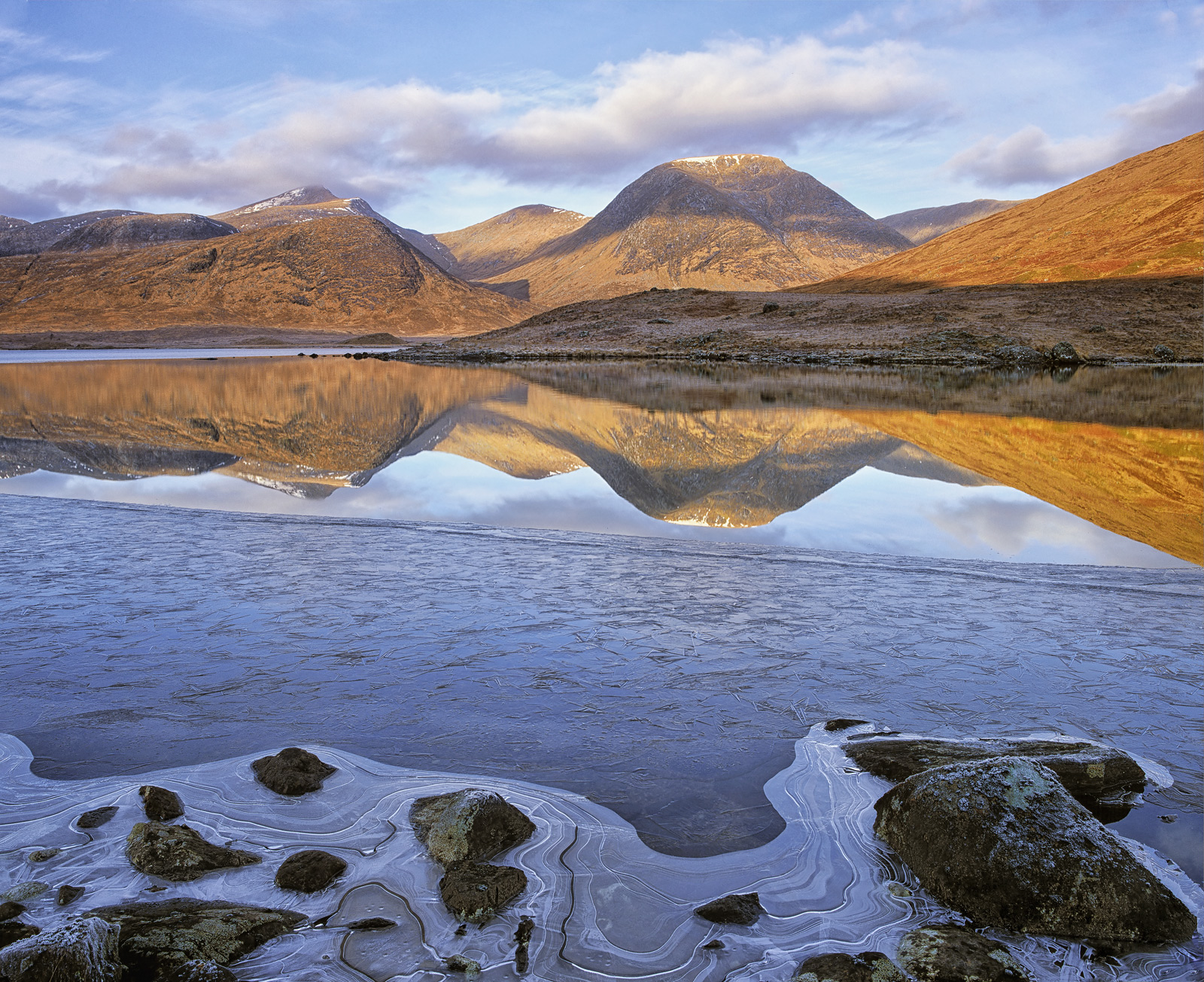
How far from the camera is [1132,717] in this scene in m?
4.93

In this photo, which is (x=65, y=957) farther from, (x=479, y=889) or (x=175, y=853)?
(x=479, y=889)

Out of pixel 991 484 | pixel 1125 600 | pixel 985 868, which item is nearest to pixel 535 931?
pixel 985 868

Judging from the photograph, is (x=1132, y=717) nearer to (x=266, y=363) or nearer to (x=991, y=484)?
(x=991, y=484)

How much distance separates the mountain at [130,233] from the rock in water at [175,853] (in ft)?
612

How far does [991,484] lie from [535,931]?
10.2 m

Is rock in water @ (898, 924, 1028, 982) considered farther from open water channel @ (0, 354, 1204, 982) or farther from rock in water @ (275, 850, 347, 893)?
rock in water @ (275, 850, 347, 893)

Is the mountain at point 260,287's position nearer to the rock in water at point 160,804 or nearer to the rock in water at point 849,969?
the rock in water at point 160,804

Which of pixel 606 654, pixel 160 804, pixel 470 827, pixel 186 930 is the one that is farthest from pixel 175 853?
pixel 606 654

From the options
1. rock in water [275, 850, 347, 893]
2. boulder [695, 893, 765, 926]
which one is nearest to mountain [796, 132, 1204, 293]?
boulder [695, 893, 765, 926]

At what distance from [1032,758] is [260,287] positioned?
145061 millimetres

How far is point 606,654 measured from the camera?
579 centimetres

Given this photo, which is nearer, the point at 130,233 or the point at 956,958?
the point at 956,958

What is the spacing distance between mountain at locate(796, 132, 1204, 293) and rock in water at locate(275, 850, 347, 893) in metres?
69.5

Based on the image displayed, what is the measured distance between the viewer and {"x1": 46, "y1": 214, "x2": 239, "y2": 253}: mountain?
17062 cm
